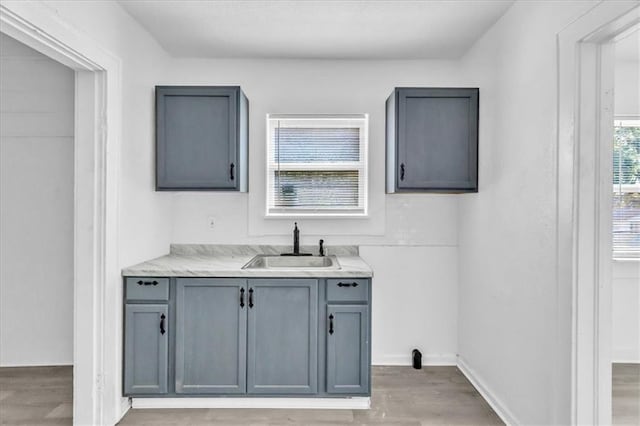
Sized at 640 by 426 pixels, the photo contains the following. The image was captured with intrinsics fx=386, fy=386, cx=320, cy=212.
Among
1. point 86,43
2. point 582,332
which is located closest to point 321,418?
point 582,332

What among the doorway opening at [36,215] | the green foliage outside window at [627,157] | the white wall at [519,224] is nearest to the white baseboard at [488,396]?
the white wall at [519,224]

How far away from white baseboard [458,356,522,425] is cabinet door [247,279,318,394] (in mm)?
1207

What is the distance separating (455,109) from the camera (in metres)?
2.85

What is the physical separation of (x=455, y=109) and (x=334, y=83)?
108 centimetres

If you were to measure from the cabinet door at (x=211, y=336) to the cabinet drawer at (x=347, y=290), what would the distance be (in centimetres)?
58

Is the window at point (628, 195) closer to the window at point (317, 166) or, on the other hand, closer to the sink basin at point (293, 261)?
the window at point (317, 166)

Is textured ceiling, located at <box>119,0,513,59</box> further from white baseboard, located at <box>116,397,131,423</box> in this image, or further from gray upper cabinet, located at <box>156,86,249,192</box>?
white baseboard, located at <box>116,397,131,423</box>

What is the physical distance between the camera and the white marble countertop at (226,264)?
2.54m

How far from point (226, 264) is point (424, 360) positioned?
1.91 metres

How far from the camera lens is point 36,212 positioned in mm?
3184

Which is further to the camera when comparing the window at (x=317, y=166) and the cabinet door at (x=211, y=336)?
the window at (x=317, y=166)

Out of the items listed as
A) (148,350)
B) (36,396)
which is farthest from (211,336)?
(36,396)

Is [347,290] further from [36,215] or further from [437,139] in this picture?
[36,215]

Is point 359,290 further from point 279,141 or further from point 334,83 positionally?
point 334,83
